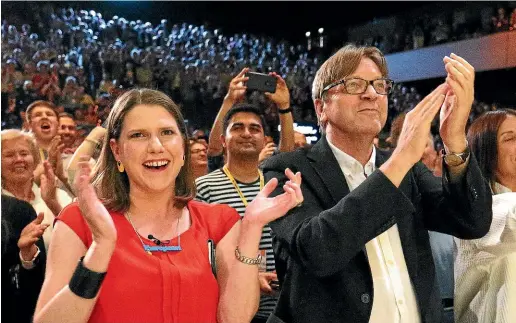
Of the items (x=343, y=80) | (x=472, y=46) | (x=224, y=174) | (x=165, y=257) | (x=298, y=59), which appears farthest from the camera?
(x=298, y=59)

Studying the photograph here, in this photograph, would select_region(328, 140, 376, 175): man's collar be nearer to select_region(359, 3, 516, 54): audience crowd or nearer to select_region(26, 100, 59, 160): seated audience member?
select_region(26, 100, 59, 160): seated audience member

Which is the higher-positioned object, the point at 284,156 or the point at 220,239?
the point at 284,156

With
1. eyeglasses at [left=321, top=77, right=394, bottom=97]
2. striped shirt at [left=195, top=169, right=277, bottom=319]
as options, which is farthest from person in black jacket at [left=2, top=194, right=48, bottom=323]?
eyeglasses at [left=321, top=77, right=394, bottom=97]

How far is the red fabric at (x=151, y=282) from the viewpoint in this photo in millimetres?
1263

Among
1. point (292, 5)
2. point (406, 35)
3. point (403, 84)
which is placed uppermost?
point (292, 5)

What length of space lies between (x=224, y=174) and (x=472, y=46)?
8581 millimetres

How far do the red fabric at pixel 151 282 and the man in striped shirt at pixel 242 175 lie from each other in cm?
82

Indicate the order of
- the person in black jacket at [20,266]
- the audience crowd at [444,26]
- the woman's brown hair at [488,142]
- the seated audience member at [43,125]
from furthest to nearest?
the audience crowd at [444,26], the seated audience member at [43,125], the person in black jacket at [20,266], the woman's brown hair at [488,142]

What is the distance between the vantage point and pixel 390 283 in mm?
1347

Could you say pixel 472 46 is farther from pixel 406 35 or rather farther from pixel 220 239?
pixel 220 239

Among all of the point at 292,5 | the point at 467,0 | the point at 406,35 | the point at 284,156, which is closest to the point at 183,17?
the point at 292,5

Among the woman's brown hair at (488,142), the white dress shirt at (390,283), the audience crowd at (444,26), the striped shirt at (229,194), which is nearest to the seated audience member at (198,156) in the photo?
the striped shirt at (229,194)

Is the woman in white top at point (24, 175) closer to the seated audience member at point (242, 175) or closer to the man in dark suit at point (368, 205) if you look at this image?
the seated audience member at point (242, 175)

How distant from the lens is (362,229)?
1.23 meters
